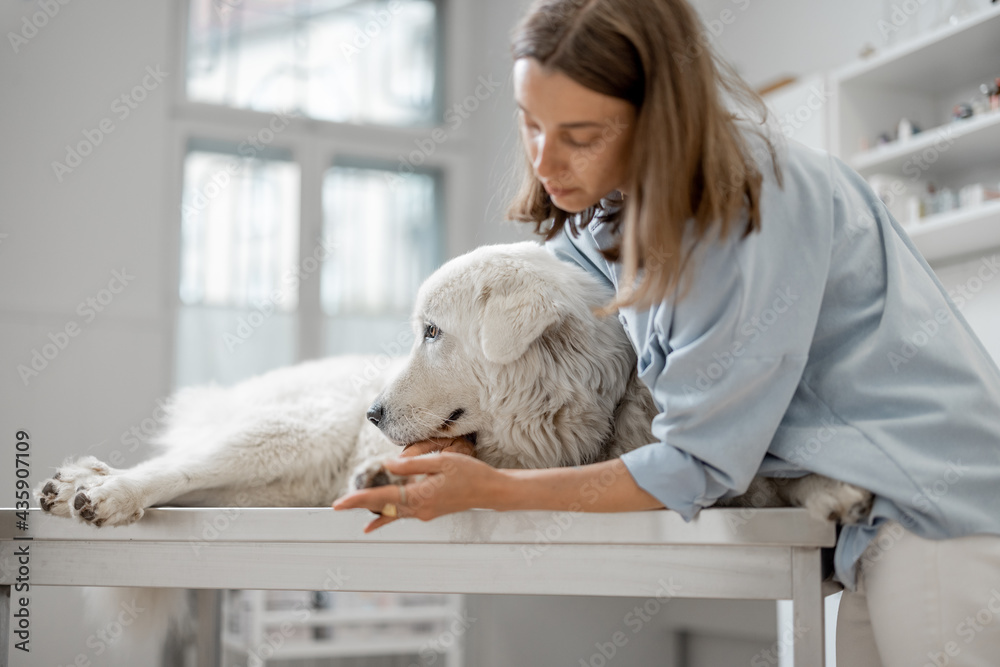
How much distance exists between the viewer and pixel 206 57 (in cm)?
404

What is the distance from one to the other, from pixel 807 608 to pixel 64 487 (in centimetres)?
115

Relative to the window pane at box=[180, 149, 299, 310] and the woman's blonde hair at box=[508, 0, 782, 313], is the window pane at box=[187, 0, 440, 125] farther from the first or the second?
the woman's blonde hair at box=[508, 0, 782, 313]

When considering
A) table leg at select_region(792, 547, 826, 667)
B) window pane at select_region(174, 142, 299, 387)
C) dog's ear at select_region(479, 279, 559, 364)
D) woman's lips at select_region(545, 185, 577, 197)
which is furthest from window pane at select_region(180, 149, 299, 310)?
table leg at select_region(792, 547, 826, 667)

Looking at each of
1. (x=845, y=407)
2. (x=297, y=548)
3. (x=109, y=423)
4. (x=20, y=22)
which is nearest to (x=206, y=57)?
A: (x=20, y=22)

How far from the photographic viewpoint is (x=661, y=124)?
3.19 feet

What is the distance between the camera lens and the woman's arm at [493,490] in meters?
Answer: 0.97

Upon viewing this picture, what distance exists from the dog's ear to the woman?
0.22m

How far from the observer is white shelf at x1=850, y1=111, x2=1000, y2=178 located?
2188 millimetres

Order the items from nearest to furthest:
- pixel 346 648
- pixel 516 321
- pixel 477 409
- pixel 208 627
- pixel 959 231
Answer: pixel 516 321
pixel 477 409
pixel 208 627
pixel 959 231
pixel 346 648

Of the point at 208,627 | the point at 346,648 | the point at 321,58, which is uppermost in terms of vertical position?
the point at 321,58

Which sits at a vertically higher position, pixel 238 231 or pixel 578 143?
pixel 238 231

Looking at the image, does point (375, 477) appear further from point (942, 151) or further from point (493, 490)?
point (942, 151)

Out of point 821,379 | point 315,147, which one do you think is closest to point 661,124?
point 821,379

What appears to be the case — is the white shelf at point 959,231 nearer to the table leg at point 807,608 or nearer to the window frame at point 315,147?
the table leg at point 807,608
